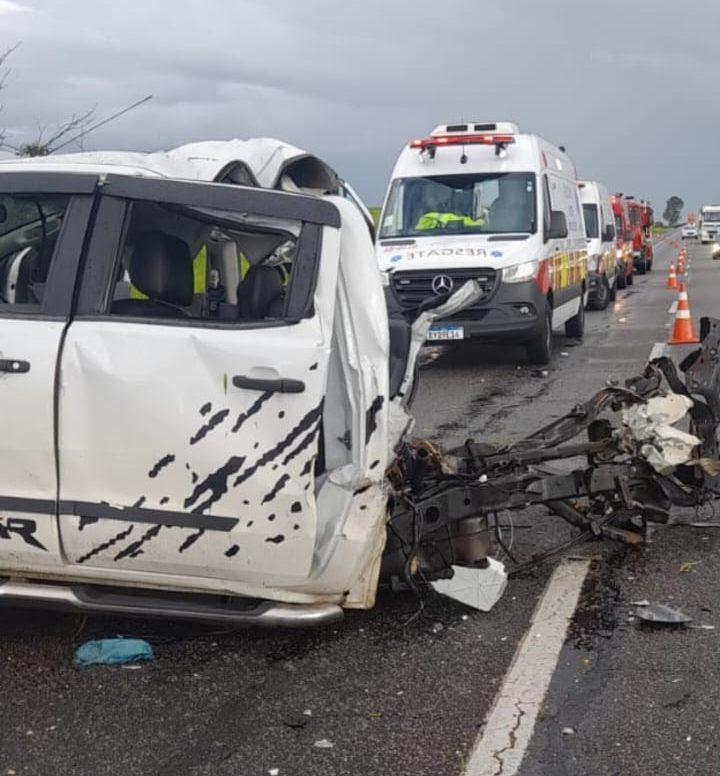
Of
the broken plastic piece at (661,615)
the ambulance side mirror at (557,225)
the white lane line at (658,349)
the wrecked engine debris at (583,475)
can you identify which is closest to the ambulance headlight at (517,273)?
the ambulance side mirror at (557,225)

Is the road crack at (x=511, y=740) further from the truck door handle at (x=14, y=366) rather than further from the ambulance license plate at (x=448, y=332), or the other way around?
the ambulance license plate at (x=448, y=332)

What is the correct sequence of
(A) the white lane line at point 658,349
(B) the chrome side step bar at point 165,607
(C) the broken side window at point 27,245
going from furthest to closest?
(A) the white lane line at point 658,349, (C) the broken side window at point 27,245, (B) the chrome side step bar at point 165,607

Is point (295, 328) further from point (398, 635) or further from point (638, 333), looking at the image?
point (638, 333)

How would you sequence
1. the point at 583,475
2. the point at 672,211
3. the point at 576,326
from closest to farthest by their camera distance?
1. the point at 583,475
2. the point at 576,326
3. the point at 672,211

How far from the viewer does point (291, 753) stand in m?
3.39

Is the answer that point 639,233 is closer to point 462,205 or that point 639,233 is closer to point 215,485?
point 462,205

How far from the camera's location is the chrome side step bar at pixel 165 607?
12.5 feet

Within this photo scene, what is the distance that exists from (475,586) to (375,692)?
888 millimetres

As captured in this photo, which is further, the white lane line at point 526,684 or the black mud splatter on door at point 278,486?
the black mud splatter on door at point 278,486

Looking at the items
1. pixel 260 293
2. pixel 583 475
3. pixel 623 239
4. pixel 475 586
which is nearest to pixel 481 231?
pixel 583 475

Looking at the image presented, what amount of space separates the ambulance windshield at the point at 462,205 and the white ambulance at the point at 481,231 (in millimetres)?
12

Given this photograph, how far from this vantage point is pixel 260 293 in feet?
13.4

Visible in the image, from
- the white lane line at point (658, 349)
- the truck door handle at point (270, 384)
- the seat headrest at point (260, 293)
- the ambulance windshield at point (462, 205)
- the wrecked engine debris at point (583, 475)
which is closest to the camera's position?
the truck door handle at point (270, 384)

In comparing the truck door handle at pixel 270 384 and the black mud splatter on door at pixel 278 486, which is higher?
the truck door handle at pixel 270 384
